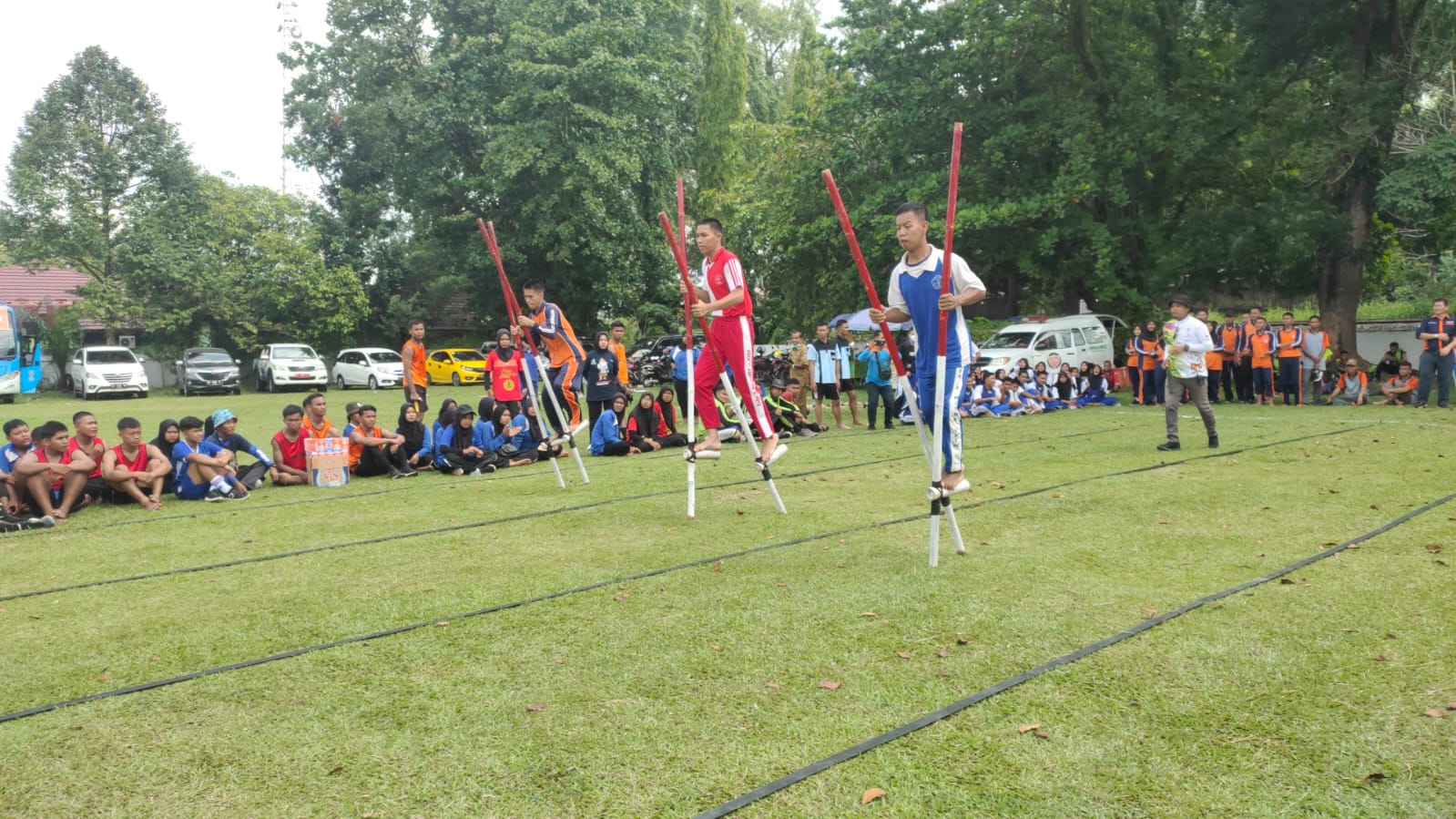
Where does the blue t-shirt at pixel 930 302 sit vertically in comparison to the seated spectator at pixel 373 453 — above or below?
above

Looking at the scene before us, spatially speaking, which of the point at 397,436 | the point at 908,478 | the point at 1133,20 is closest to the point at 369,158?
the point at 1133,20

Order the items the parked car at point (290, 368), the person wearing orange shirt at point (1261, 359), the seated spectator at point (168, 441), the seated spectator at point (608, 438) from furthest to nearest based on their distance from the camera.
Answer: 1. the parked car at point (290, 368)
2. the person wearing orange shirt at point (1261, 359)
3. the seated spectator at point (608, 438)
4. the seated spectator at point (168, 441)

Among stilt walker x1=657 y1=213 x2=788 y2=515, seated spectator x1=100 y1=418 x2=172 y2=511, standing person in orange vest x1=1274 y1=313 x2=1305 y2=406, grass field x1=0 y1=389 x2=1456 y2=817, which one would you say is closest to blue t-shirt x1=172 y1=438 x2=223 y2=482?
seated spectator x1=100 y1=418 x2=172 y2=511

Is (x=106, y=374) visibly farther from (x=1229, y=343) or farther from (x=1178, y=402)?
(x=1178, y=402)

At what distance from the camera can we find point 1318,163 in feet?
69.5

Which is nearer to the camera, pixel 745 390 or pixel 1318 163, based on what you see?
pixel 745 390

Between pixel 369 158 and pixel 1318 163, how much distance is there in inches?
1401

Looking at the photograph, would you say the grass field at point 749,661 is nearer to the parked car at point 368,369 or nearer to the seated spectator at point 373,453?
the seated spectator at point 373,453

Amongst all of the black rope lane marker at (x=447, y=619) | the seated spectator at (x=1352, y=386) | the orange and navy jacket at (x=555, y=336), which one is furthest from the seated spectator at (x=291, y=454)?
the seated spectator at (x=1352, y=386)

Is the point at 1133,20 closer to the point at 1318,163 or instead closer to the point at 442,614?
the point at 1318,163

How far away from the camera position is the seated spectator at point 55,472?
9789 millimetres

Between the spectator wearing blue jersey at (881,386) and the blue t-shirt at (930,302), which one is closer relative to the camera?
the blue t-shirt at (930,302)

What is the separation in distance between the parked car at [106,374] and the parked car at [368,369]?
22.3 ft

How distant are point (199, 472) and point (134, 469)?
615mm
